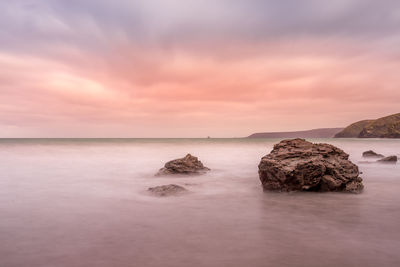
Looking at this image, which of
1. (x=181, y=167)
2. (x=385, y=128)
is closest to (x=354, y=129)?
(x=385, y=128)

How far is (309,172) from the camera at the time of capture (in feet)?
31.7

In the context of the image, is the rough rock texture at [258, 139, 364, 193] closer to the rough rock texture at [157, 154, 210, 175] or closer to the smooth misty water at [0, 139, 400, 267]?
the smooth misty water at [0, 139, 400, 267]

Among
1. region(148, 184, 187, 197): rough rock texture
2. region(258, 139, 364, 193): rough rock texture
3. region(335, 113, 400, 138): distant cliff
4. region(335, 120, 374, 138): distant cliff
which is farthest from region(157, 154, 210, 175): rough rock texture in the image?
region(335, 120, 374, 138): distant cliff

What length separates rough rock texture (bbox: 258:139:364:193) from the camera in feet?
31.3

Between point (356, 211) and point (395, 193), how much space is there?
3.60 metres

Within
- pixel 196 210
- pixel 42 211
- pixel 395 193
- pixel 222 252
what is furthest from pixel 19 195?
pixel 395 193

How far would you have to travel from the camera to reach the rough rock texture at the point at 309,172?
9.55 m

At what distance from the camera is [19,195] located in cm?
952

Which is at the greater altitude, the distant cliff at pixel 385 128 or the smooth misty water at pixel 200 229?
the distant cliff at pixel 385 128

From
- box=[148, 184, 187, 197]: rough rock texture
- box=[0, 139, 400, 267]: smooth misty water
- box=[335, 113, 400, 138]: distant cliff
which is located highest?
box=[335, 113, 400, 138]: distant cliff

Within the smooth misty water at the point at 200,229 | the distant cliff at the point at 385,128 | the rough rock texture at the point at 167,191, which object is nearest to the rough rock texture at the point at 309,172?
the smooth misty water at the point at 200,229

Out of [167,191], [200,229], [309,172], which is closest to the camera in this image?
[200,229]

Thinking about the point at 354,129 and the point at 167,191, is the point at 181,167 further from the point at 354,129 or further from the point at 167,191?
the point at 354,129

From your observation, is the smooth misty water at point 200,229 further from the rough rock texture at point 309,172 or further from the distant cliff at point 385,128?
the distant cliff at point 385,128
